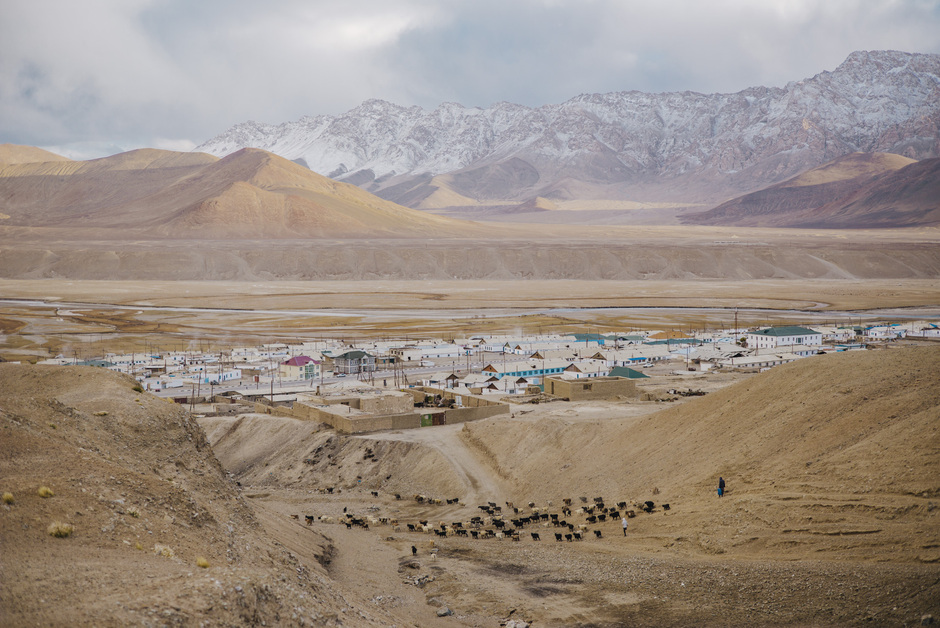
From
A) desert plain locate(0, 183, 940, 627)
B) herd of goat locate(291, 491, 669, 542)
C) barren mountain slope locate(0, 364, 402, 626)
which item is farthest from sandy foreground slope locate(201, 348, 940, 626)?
barren mountain slope locate(0, 364, 402, 626)

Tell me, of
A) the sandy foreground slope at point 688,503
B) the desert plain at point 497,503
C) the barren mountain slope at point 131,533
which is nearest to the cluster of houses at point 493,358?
the desert plain at point 497,503

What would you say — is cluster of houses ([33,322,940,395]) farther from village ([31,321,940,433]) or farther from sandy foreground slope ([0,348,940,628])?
sandy foreground slope ([0,348,940,628])

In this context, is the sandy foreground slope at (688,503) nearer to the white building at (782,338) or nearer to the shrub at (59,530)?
the shrub at (59,530)

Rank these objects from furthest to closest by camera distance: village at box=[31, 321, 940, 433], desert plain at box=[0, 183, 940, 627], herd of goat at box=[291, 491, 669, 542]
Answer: village at box=[31, 321, 940, 433] → herd of goat at box=[291, 491, 669, 542] → desert plain at box=[0, 183, 940, 627]

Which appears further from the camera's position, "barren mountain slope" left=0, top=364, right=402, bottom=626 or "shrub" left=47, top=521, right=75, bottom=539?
"shrub" left=47, top=521, right=75, bottom=539

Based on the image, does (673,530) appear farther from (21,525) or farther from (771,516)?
(21,525)

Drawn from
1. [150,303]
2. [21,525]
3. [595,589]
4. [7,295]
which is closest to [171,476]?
[21,525]
